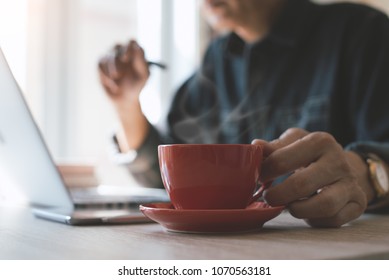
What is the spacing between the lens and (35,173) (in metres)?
0.68

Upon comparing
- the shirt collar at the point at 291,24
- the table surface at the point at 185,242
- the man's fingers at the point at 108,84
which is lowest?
the table surface at the point at 185,242

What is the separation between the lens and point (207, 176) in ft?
1.60

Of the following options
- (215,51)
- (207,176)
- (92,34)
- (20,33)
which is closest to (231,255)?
(207,176)

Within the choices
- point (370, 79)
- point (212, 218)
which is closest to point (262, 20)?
point (370, 79)

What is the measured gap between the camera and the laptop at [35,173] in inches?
22.2

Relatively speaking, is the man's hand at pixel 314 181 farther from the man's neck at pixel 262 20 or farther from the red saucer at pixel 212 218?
the man's neck at pixel 262 20

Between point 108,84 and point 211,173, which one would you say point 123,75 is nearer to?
point 108,84

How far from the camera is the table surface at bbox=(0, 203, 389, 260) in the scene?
0.37 m

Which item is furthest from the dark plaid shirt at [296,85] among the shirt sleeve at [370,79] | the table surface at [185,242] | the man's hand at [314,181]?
the table surface at [185,242]

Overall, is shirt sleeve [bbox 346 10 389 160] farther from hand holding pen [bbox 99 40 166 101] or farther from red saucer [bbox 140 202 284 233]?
red saucer [bbox 140 202 284 233]

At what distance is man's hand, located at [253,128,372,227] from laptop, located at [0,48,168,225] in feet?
0.56

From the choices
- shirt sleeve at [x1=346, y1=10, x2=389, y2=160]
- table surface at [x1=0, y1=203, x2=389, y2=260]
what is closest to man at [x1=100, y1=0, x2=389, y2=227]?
shirt sleeve at [x1=346, y1=10, x2=389, y2=160]

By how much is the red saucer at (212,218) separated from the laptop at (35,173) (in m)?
0.11

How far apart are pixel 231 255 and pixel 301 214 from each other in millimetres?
185
